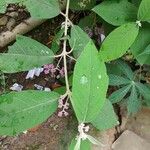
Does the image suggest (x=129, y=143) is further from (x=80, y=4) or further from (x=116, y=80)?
(x=80, y=4)

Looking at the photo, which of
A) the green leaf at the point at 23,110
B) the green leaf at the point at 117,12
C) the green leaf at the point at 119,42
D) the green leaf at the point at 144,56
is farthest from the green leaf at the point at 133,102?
the green leaf at the point at 23,110

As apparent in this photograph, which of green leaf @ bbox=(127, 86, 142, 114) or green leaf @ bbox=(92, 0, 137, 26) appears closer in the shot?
green leaf @ bbox=(92, 0, 137, 26)

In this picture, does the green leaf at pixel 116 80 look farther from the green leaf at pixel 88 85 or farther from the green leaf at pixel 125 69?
the green leaf at pixel 88 85

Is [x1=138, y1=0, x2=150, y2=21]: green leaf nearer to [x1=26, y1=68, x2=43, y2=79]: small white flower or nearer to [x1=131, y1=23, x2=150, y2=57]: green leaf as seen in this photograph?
[x1=131, y1=23, x2=150, y2=57]: green leaf

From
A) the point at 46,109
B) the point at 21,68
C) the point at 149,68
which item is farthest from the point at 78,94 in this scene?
the point at 149,68

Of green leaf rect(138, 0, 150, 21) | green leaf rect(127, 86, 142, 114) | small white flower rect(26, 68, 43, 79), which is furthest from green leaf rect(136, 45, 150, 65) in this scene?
small white flower rect(26, 68, 43, 79)

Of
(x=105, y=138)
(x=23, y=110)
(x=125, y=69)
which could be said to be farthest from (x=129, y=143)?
(x=23, y=110)
